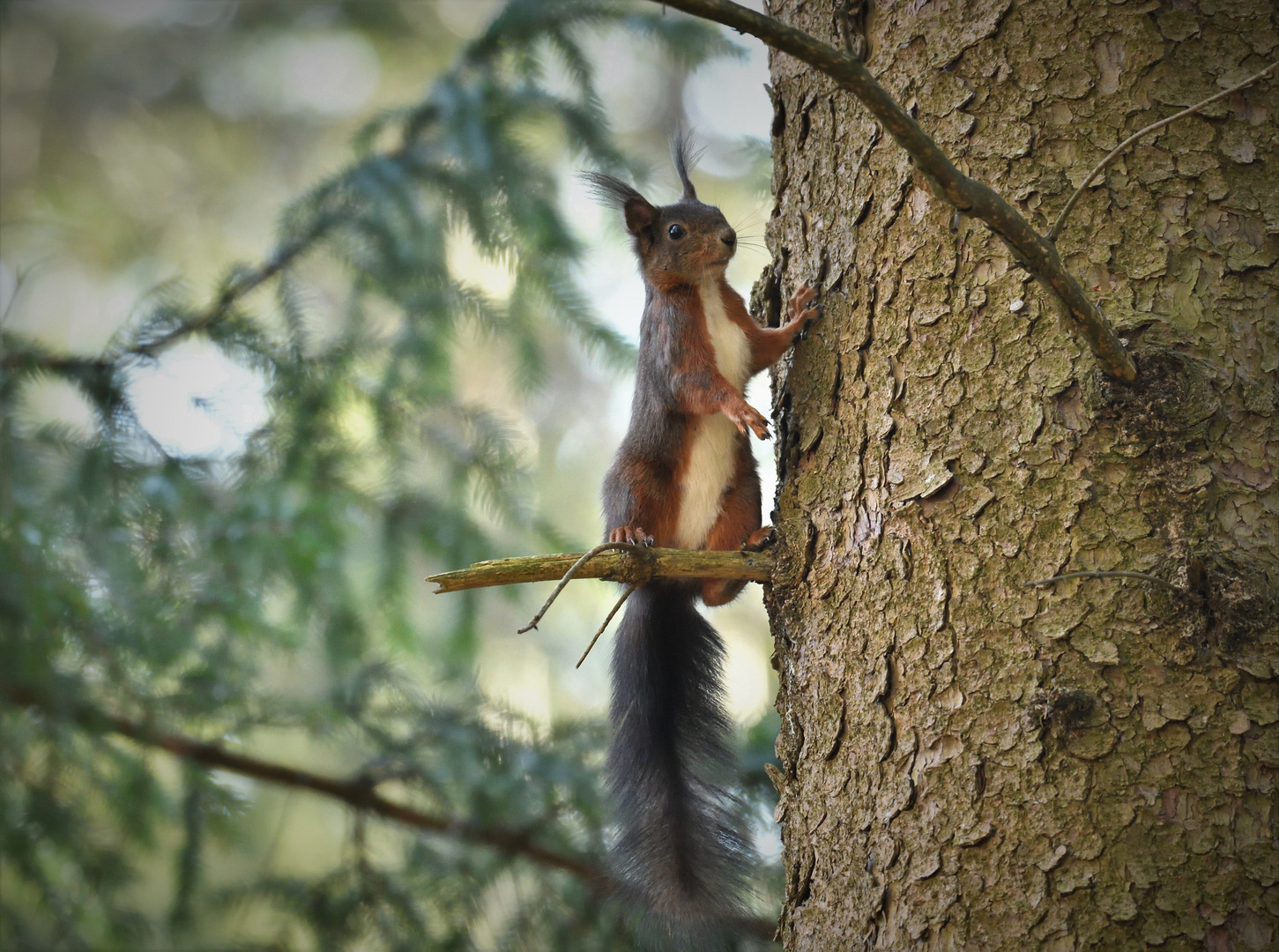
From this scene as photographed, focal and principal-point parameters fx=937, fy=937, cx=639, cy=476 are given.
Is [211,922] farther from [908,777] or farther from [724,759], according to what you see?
[908,777]

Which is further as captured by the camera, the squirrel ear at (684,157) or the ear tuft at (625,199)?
the squirrel ear at (684,157)

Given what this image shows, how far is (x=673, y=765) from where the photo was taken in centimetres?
166

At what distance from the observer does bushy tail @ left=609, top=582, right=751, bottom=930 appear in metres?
1.53

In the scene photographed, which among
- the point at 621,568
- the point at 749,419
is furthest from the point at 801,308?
the point at 621,568

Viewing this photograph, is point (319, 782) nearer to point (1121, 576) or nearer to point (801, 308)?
point (801, 308)

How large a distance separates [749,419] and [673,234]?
58 cm

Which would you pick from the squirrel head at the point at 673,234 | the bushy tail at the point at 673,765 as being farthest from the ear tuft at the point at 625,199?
the bushy tail at the point at 673,765

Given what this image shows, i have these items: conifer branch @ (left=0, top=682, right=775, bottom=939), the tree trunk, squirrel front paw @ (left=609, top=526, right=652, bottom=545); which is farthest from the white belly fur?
conifer branch @ (left=0, top=682, right=775, bottom=939)

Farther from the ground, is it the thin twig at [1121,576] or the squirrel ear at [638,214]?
the squirrel ear at [638,214]

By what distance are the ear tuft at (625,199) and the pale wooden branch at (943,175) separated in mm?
1031

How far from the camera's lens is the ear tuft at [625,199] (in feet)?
6.37

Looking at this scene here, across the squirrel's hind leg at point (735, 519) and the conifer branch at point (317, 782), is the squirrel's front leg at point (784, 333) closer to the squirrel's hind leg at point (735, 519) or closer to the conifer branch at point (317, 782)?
the squirrel's hind leg at point (735, 519)

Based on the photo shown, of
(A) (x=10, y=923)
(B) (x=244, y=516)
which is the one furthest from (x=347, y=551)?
(A) (x=10, y=923)

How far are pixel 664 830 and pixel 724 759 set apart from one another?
0.59 ft
